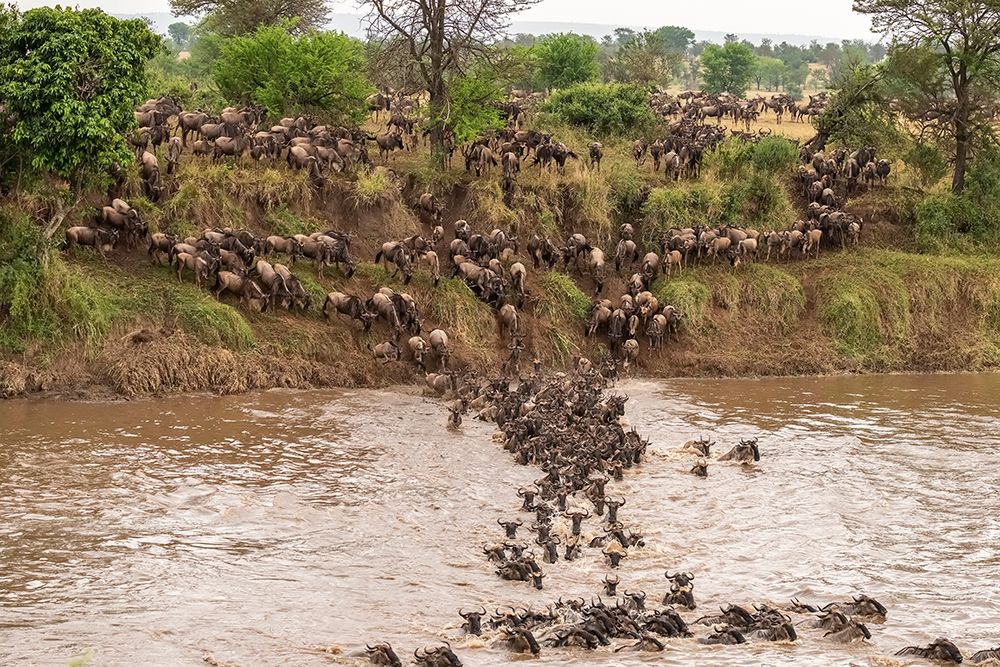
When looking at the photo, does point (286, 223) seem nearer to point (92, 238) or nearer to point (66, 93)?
point (92, 238)

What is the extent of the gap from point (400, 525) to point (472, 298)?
9.28m

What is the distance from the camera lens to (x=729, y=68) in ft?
194

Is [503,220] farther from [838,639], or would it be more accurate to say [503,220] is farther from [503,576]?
[838,639]

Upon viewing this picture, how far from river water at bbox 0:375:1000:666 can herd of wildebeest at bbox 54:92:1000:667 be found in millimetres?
270

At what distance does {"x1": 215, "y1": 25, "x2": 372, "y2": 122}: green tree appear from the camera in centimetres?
2822

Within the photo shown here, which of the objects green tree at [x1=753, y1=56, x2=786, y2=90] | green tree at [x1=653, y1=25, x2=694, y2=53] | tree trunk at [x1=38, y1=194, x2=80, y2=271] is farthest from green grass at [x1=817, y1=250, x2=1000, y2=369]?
green tree at [x1=653, y1=25, x2=694, y2=53]

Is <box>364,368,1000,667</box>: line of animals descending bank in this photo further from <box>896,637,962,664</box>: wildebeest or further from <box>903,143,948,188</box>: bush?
<box>903,143,948,188</box>: bush

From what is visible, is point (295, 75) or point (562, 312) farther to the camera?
point (295, 75)

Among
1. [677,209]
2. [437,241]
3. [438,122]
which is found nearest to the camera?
[437,241]

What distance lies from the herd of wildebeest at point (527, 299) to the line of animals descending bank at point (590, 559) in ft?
0.07

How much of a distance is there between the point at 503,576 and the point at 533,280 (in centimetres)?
1213

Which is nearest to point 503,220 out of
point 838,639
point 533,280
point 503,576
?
point 533,280

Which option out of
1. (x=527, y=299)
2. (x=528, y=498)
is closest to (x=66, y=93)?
(x=527, y=299)

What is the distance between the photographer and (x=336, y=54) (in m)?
28.7
